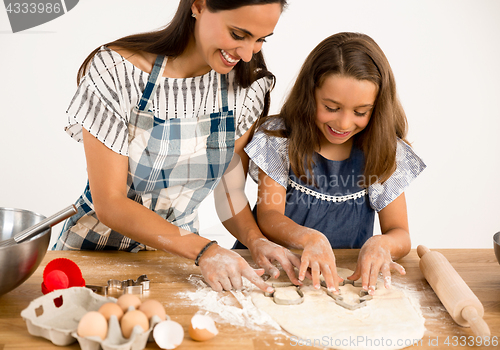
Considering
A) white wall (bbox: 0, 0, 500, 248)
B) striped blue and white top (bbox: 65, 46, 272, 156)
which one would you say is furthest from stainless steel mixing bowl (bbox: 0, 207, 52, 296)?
white wall (bbox: 0, 0, 500, 248)

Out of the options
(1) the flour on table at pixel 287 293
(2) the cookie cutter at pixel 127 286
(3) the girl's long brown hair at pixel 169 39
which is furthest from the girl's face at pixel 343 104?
(2) the cookie cutter at pixel 127 286

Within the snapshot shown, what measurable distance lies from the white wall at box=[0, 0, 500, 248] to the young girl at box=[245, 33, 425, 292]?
1290mm

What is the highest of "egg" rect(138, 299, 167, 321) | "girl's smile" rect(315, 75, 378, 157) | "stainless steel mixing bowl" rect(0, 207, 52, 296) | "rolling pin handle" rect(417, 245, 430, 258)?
"girl's smile" rect(315, 75, 378, 157)

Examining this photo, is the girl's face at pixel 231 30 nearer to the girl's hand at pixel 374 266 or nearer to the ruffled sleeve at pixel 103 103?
the ruffled sleeve at pixel 103 103

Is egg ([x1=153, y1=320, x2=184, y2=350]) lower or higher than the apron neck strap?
lower

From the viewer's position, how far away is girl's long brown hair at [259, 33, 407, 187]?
4.09 ft

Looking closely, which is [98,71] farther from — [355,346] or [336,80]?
[355,346]

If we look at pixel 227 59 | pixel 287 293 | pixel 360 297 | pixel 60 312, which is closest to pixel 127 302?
pixel 60 312

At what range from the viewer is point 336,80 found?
1.22m

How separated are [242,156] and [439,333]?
28.9 inches

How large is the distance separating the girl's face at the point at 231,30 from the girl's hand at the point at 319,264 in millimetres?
483

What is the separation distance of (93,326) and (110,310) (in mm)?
37

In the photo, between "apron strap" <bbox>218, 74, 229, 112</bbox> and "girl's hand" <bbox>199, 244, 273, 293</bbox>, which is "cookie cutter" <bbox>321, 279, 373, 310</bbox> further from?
"apron strap" <bbox>218, 74, 229, 112</bbox>

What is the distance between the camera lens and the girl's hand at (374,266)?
1.02 metres
